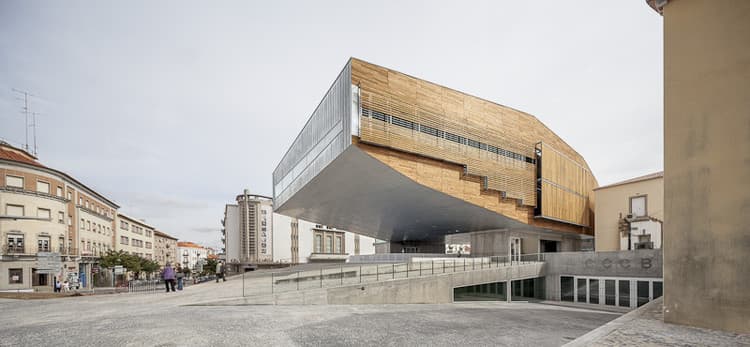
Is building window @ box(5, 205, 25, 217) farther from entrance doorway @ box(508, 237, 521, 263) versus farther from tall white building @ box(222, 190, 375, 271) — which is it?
entrance doorway @ box(508, 237, 521, 263)

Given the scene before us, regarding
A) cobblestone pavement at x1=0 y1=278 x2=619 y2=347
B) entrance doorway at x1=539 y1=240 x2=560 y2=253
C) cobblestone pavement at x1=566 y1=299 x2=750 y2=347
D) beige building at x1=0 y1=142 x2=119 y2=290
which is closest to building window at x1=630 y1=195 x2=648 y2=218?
entrance doorway at x1=539 y1=240 x2=560 y2=253

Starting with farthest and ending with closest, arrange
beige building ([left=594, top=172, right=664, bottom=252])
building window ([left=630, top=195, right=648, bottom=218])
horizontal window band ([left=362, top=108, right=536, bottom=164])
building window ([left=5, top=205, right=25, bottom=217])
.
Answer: building window ([left=5, top=205, right=25, bottom=217]), building window ([left=630, top=195, right=648, bottom=218]), beige building ([left=594, top=172, right=664, bottom=252]), horizontal window band ([left=362, top=108, right=536, bottom=164])

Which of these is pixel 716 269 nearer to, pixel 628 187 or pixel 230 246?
pixel 628 187

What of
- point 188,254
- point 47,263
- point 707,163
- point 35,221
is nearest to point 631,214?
point 707,163

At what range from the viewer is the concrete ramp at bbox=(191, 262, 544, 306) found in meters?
12.0

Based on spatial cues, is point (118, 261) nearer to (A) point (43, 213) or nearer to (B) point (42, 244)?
(B) point (42, 244)

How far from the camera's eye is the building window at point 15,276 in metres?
28.6

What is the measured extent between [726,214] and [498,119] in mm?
16648

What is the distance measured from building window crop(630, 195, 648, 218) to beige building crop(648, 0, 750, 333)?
74.4 ft

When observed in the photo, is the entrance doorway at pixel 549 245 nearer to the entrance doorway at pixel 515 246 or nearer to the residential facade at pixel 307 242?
the entrance doorway at pixel 515 246

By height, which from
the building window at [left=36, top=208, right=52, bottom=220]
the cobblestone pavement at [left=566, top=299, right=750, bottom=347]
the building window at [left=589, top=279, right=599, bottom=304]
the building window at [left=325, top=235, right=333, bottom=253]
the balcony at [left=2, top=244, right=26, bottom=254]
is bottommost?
the building window at [left=325, top=235, right=333, bottom=253]

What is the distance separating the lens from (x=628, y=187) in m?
26.9

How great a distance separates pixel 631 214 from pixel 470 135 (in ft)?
51.0

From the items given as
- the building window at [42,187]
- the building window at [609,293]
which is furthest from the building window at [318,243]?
the building window at [609,293]
